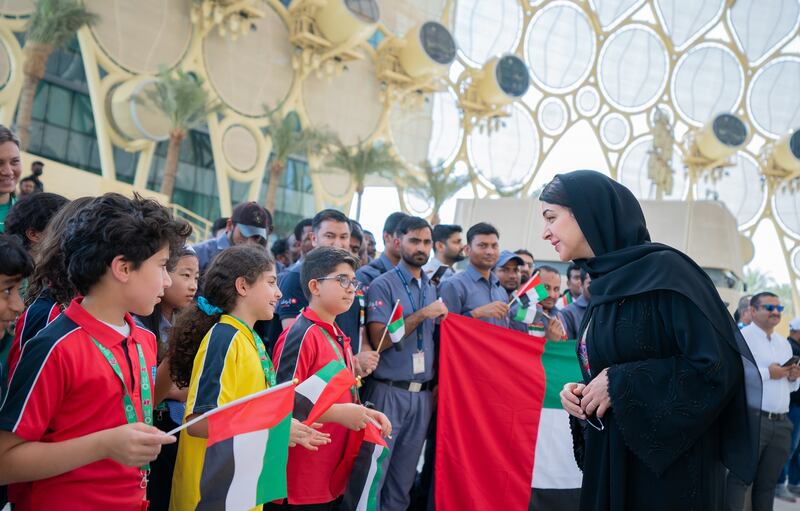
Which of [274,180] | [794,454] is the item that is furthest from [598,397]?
[274,180]

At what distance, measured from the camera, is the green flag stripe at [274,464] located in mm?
2246

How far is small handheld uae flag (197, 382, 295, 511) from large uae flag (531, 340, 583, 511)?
294cm

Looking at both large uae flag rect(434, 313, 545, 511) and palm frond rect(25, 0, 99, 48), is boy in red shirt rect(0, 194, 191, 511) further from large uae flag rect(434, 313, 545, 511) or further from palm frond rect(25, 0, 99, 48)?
palm frond rect(25, 0, 99, 48)

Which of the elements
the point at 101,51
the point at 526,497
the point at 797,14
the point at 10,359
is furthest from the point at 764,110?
the point at 10,359

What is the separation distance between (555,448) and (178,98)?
17.5 meters

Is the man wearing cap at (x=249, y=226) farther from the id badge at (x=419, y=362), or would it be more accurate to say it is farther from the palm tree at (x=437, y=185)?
the palm tree at (x=437, y=185)

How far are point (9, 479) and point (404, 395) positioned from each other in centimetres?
293

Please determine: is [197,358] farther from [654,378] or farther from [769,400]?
[769,400]

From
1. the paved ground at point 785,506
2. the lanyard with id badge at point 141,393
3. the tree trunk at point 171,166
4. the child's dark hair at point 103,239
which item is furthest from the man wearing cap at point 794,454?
the tree trunk at point 171,166

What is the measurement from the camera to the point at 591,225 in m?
2.43

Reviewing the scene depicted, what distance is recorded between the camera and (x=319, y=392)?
9.28 feet

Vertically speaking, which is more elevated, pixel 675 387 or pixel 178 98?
pixel 178 98

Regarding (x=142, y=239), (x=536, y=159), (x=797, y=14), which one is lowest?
(x=142, y=239)

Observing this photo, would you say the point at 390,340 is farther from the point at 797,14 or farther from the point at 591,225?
the point at 797,14
